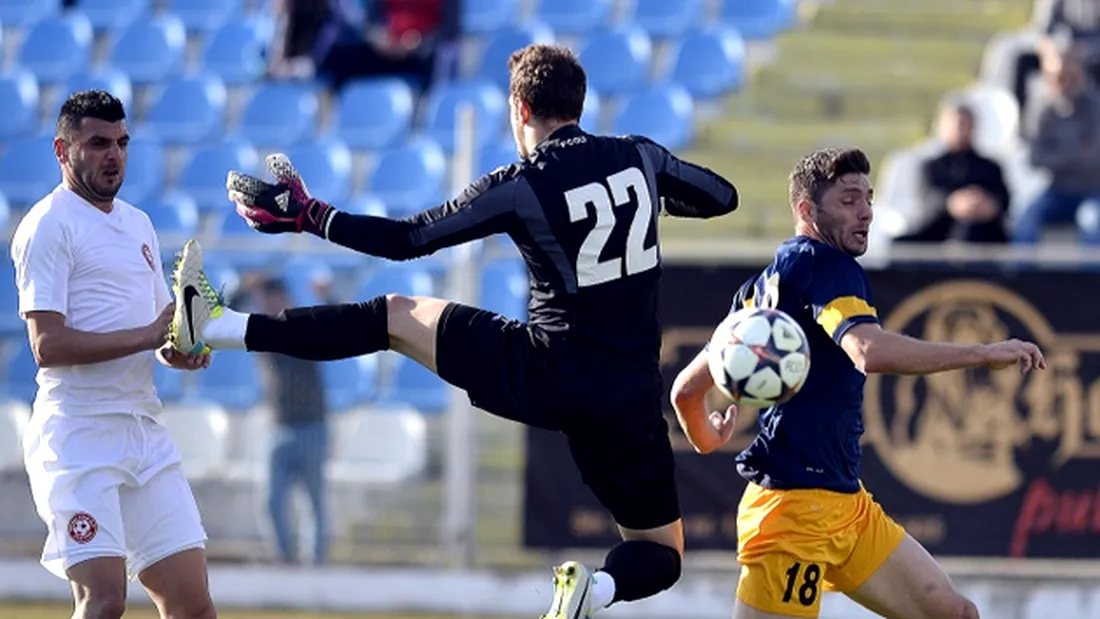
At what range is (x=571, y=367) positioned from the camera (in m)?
7.07

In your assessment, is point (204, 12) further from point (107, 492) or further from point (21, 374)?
point (107, 492)

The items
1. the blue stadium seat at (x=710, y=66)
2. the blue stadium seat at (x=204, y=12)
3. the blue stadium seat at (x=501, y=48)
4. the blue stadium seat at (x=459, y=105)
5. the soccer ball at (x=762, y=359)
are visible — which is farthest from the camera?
the blue stadium seat at (x=204, y=12)

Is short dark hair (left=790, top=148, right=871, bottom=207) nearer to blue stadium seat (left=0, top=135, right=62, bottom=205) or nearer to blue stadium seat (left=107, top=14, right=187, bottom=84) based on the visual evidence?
blue stadium seat (left=0, top=135, right=62, bottom=205)

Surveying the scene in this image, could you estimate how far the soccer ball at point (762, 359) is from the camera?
6.53 m

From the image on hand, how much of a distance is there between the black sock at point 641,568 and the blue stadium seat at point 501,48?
1054cm

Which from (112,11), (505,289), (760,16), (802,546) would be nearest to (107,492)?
(802,546)

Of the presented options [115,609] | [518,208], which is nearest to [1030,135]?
[518,208]

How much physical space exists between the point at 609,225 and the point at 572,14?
1102 cm

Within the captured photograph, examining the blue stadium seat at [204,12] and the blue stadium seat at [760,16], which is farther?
the blue stadium seat at [204,12]

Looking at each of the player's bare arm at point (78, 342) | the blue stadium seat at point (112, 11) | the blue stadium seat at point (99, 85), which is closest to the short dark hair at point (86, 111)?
the player's bare arm at point (78, 342)

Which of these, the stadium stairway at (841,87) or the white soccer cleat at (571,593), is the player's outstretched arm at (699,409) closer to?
the white soccer cleat at (571,593)

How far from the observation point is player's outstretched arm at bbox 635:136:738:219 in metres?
7.26

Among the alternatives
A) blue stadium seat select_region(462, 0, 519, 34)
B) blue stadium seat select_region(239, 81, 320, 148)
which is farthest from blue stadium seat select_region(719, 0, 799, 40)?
blue stadium seat select_region(239, 81, 320, 148)

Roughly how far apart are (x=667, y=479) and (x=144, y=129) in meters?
11.3
